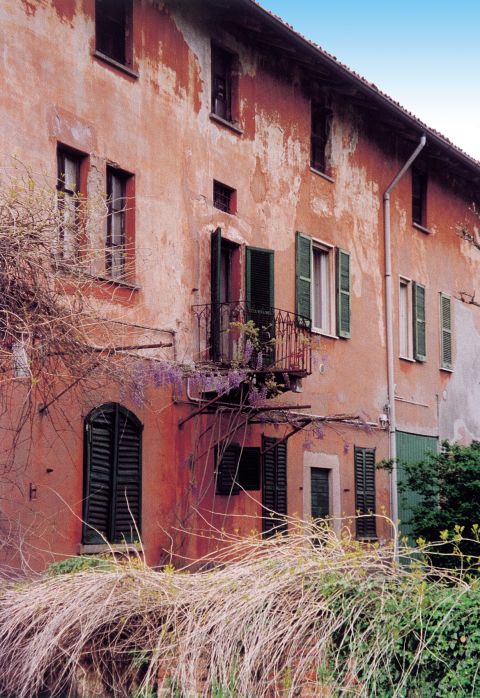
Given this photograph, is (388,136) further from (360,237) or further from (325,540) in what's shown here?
(325,540)

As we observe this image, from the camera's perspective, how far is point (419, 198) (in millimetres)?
23062

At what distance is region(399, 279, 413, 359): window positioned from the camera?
70.6 feet

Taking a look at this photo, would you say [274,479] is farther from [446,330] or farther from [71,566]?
[71,566]

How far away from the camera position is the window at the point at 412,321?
21.6 meters

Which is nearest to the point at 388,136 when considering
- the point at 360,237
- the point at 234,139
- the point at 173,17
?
the point at 360,237

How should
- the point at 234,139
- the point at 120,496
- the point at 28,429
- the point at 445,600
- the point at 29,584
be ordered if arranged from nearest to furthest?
the point at 445,600, the point at 29,584, the point at 28,429, the point at 120,496, the point at 234,139

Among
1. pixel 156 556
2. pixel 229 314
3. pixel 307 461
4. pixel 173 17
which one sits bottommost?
pixel 156 556

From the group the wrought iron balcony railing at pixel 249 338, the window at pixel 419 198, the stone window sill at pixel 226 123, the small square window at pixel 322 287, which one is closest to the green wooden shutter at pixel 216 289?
the wrought iron balcony railing at pixel 249 338

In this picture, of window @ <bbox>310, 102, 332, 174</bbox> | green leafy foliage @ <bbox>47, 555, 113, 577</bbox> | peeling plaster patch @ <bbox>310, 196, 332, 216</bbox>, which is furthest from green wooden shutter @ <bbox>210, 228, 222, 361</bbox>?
green leafy foliage @ <bbox>47, 555, 113, 577</bbox>

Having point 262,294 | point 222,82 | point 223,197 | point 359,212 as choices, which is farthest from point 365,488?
point 222,82

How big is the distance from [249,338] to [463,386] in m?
9.61

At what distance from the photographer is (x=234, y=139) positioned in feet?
55.5

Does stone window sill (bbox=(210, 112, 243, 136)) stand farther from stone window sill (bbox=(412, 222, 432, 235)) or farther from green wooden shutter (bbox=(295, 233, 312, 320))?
stone window sill (bbox=(412, 222, 432, 235))

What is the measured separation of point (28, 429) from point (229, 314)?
427cm
